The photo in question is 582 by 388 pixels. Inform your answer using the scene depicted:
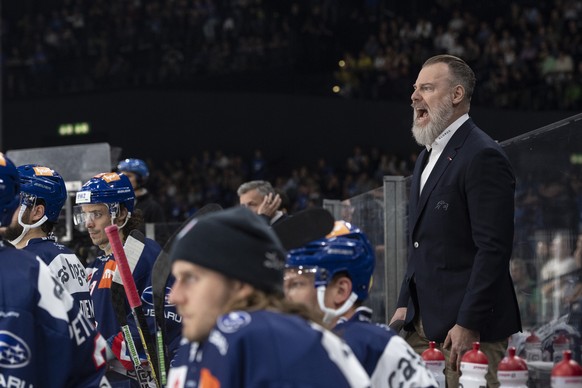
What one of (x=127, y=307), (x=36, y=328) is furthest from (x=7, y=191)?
(x=127, y=307)

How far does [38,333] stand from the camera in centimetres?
345

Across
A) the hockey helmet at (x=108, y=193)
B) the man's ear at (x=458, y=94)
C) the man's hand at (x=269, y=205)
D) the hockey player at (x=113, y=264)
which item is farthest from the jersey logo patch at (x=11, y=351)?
the man's hand at (x=269, y=205)

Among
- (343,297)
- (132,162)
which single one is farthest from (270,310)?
(132,162)

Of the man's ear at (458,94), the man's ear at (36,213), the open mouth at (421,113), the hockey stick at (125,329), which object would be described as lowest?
the hockey stick at (125,329)

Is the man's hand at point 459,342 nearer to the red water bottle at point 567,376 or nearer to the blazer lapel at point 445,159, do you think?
the blazer lapel at point 445,159

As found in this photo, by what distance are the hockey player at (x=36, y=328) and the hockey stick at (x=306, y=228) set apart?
0.72 meters

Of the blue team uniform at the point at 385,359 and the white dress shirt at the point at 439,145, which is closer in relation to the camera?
the blue team uniform at the point at 385,359

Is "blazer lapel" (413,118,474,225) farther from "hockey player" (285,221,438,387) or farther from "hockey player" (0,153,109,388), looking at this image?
"hockey player" (0,153,109,388)

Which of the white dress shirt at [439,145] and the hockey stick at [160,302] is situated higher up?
the white dress shirt at [439,145]

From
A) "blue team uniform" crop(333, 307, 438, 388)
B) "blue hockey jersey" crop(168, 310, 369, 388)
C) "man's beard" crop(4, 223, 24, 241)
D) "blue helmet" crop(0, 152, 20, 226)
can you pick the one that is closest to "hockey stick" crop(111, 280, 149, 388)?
"man's beard" crop(4, 223, 24, 241)

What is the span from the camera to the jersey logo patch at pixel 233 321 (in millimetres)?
2373

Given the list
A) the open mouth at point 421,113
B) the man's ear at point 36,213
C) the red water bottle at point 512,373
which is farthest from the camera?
the man's ear at point 36,213

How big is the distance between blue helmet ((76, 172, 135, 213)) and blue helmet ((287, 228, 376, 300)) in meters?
2.70

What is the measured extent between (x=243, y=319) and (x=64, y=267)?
2.65 m
